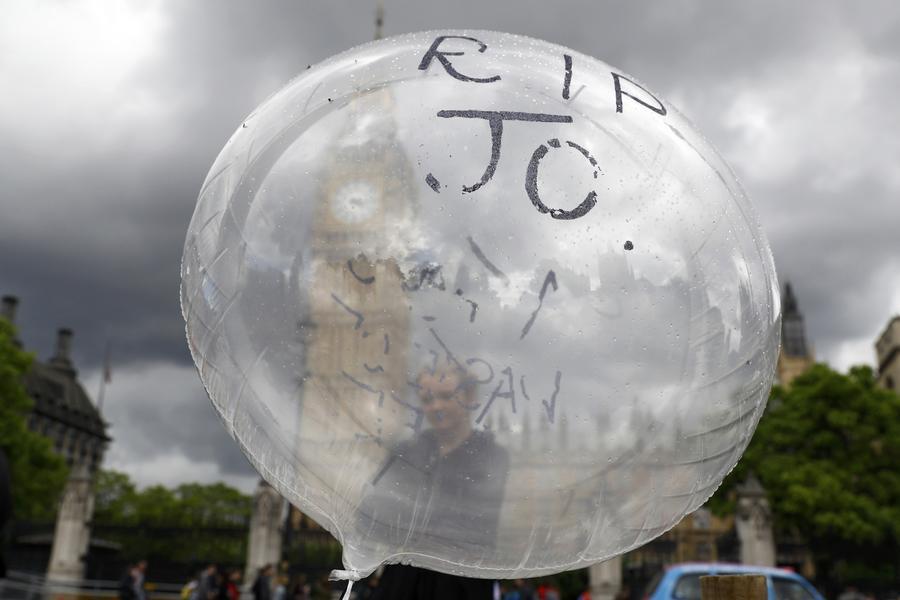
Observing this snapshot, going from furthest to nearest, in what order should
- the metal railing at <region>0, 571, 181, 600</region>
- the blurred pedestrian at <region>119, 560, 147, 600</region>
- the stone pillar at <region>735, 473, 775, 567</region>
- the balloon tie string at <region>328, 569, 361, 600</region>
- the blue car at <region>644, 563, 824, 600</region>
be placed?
the metal railing at <region>0, 571, 181, 600</region> < the stone pillar at <region>735, 473, 775, 567</region> < the blurred pedestrian at <region>119, 560, 147, 600</region> < the blue car at <region>644, 563, 824, 600</region> < the balloon tie string at <region>328, 569, 361, 600</region>

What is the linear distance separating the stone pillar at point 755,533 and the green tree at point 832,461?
6.88 meters

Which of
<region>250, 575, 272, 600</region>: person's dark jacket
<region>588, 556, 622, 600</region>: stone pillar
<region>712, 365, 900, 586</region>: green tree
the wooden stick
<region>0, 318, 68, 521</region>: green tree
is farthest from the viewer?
<region>0, 318, 68, 521</region>: green tree

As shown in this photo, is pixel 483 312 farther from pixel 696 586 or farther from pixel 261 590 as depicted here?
pixel 261 590

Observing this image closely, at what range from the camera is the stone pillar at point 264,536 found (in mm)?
24688

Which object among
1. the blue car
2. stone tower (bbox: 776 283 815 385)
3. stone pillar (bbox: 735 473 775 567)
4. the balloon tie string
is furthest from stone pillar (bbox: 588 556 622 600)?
stone tower (bbox: 776 283 815 385)

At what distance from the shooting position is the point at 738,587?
1960mm

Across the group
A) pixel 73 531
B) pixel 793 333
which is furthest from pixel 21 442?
pixel 793 333

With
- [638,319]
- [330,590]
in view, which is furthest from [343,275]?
[330,590]

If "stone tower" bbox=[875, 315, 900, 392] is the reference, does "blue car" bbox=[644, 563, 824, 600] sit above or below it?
below

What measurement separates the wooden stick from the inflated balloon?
29cm

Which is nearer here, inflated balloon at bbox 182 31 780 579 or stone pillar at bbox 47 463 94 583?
inflated balloon at bbox 182 31 780 579

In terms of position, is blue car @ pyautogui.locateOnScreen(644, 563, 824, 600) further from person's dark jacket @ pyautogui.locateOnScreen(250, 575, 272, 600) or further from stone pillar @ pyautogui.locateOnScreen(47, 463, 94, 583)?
stone pillar @ pyautogui.locateOnScreen(47, 463, 94, 583)

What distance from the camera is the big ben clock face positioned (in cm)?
206

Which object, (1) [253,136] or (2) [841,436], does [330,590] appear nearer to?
(2) [841,436]
